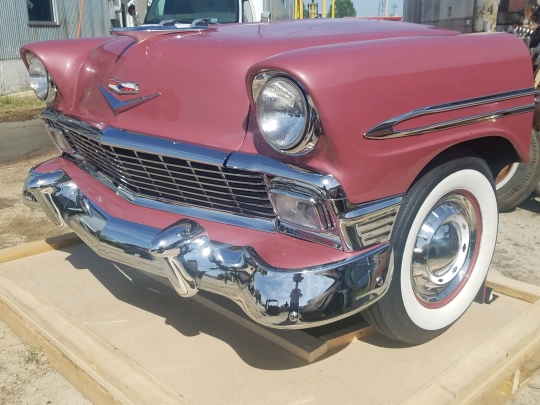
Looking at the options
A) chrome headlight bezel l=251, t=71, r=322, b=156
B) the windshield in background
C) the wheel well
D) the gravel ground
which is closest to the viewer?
chrome headlight bezel l=251, t=71, r=322, b=156

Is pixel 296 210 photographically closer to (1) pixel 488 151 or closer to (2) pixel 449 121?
(2) pixel 449 121

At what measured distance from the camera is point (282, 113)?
161 centimetres

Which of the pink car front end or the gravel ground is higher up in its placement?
the pink car front end

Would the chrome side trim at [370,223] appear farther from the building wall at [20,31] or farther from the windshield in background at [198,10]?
the building wall at [20,31]

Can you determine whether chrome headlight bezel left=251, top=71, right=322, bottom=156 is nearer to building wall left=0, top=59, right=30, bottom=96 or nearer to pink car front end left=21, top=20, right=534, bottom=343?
pink car front end left=21, top=20, right=534, bottom=343

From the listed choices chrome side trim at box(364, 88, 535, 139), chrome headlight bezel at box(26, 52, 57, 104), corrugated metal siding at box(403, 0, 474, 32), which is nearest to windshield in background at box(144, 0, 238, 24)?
chrome headlight bezel at box(26, 52, 57, 104)

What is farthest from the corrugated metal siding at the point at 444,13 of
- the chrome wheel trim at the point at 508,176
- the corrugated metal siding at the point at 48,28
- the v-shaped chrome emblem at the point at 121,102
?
the v-shaped chrome emblem at the point at 121,102

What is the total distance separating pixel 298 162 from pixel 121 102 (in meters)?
0.81

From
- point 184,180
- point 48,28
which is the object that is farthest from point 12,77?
point 184,180

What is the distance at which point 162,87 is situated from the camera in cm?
198

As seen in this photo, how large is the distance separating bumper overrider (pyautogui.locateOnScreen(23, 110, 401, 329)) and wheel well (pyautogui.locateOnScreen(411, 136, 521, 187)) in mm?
338

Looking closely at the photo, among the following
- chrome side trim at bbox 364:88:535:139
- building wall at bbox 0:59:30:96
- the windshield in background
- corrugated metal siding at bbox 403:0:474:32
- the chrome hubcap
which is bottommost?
building wall at bbox 0:59:30:96

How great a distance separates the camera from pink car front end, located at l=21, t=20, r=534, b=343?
159 centimetres

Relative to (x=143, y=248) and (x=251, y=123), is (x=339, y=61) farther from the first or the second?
(x=143, y=248)
